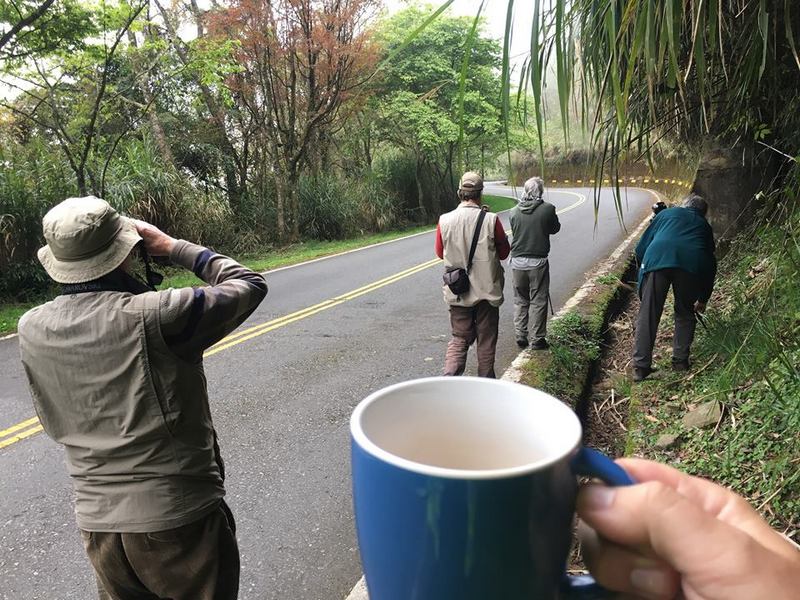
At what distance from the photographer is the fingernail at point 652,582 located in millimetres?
674

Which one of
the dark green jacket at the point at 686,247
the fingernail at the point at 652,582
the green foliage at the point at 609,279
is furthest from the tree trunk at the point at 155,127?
the fingernail at the point at 652,582

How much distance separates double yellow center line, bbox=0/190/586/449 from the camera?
4.54 meters

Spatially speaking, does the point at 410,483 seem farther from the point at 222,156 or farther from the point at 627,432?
the point at 222,156

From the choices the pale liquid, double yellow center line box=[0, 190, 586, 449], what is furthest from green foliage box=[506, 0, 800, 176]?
double yellow center line box=[0, 190, 586, 449]

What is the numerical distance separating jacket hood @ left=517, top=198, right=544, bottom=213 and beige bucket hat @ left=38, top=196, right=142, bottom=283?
475 cm

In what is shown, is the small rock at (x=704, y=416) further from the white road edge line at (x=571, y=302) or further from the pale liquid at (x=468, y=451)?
the pale liquid at (x=468, y=451)

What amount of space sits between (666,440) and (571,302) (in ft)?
12.9

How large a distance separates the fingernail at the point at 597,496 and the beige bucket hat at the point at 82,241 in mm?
1537

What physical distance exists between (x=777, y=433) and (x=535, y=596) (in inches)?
129

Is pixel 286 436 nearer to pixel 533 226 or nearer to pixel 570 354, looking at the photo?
pixel 570 354

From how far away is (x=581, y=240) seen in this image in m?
14.1

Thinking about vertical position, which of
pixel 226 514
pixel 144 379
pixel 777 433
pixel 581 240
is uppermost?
pixel 144 379

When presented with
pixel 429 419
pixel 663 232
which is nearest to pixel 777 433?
pixel 663 232

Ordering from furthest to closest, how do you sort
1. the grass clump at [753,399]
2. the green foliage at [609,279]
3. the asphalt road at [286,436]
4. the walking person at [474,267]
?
the green foliage at [609,279]
the walking person at [474,267]
the asphalt road at [286,436]
the grass clump at [753,399]
